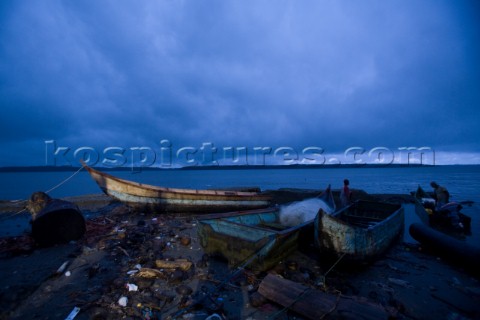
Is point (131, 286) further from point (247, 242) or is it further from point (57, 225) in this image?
point (57, 225)

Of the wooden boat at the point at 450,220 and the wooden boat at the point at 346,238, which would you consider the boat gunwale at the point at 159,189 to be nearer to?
the wooden boat at the point at 346,238

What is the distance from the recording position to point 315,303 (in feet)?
12.2

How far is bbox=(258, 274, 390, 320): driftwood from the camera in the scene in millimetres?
3389

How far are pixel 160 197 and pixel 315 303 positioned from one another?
31.2 ft

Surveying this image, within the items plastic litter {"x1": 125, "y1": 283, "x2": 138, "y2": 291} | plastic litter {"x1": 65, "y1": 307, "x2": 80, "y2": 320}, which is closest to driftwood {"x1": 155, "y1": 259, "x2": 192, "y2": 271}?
plastic litter {"x1": 125, "y1": 283, "x2": 138, "y2": 291}

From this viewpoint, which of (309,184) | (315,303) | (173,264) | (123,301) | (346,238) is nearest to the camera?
(315,303)

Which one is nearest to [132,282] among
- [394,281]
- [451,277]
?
[394,281]

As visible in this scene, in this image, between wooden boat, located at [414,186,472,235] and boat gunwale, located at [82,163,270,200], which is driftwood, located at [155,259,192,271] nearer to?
boat gunwale, located at [82,163,270,200]

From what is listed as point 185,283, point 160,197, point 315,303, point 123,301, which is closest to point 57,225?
point 160,197

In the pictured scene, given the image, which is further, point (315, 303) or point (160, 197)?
point (160, 197)

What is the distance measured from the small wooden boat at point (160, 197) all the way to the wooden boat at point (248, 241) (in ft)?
19.8

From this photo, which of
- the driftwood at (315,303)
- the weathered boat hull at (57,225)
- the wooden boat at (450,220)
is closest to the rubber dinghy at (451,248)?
the wooden boat at (450,220)

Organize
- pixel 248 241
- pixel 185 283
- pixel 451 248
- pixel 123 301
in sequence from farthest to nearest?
1. pixel 451 248
2. pixel 248 241
3. pixel 185 283
4. pixel 123 301

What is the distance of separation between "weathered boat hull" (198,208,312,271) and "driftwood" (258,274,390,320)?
720 millimetres
